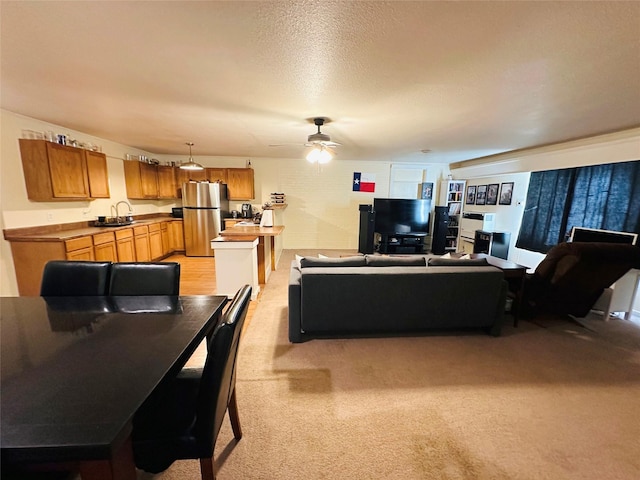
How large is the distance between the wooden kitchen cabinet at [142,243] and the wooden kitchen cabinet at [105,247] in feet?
1.72

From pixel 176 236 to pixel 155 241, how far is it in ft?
2.31

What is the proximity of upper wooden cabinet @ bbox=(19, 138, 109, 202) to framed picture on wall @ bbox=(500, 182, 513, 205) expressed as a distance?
7246mm

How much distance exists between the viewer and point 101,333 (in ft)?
3.76

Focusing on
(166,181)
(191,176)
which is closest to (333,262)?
(191,176)

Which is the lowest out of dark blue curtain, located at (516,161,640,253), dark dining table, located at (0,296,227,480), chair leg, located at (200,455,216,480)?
chair leg, located at (200,455,216,480)

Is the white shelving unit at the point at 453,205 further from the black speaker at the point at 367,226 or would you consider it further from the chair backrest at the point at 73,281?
the chair backrest at the point at 73,281

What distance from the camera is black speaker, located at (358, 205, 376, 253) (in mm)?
5938

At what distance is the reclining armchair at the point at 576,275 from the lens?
2.36m

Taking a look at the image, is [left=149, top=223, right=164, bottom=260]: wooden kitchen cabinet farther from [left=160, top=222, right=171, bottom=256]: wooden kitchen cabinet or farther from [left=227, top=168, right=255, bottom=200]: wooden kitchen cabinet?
[left=227, top=168, right=255, bottom=200]: wooden kitchen cabinet

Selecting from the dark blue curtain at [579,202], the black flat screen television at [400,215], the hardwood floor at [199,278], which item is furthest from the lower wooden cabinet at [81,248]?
the dark blue curtain at [579,202]

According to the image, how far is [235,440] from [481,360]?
6.90 feet

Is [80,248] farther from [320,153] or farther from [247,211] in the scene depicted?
[320,153]

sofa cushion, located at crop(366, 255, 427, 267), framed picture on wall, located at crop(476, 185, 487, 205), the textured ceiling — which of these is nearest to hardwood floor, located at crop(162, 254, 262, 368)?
sofa cushion, located at crop(366, 255, 427, 267)

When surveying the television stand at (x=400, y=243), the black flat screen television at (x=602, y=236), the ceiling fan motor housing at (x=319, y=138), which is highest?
the ceiling fan motor housing at (x=319, y=138)
